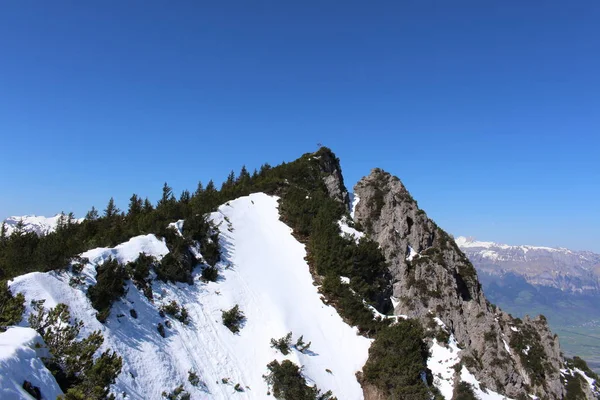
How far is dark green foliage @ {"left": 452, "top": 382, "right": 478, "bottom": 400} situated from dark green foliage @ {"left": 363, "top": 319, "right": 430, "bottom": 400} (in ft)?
26.7

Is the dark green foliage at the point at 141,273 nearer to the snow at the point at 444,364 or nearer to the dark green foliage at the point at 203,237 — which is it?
the dark green foliage at the point at 203,237

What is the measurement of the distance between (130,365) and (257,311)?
1264 centimetres

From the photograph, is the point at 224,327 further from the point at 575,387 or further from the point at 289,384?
the point at 575,387

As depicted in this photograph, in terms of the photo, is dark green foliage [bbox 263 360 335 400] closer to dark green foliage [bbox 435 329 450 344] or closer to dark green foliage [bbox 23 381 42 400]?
dark green foliage [bbox 23 381 42 400]

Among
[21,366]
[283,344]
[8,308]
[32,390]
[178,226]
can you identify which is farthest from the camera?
[178,226]

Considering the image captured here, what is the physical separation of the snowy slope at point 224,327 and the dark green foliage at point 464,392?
11685mm

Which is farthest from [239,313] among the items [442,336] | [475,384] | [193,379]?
[442,336]

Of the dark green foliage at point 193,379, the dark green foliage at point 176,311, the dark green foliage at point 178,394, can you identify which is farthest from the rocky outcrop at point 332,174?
the dark green foliage at point 178,394

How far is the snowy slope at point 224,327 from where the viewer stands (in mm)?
17016

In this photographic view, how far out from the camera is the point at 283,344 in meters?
25.4

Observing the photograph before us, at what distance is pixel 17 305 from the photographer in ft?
39.7

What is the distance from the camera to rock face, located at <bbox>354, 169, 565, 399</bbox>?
157 feet

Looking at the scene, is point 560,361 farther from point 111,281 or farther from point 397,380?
point 111,281

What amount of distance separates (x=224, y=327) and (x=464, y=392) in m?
24.8
